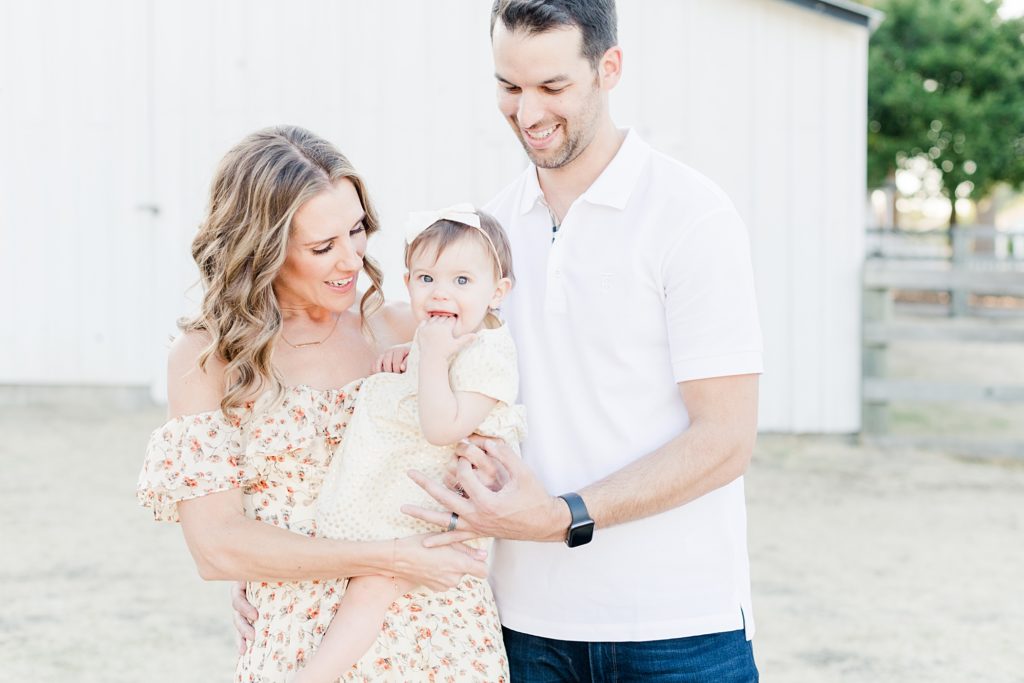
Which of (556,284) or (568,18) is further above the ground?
(568,18)

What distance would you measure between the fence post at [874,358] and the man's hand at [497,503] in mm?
6450

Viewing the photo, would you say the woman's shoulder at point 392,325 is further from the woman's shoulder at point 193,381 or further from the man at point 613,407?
the woman's shoulder at point 193,381

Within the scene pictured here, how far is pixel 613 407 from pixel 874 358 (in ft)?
21.0

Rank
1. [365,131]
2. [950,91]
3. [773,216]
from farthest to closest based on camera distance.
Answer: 1. [950,91]
2. [365,131]
3. [773,216]

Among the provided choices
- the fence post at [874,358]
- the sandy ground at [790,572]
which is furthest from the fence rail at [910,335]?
the sandy ground at [790,572]

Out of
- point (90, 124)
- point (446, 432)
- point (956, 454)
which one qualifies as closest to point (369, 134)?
point (90, 124)

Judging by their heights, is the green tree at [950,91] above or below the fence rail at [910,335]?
above

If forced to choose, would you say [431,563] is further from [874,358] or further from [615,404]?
[874,358]

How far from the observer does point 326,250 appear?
205 cm

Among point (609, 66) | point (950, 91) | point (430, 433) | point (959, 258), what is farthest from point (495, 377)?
point (950, 91)

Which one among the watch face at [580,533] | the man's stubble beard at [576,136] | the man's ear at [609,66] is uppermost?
the man's ear at [609,66]

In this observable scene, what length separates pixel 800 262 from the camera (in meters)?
8.11

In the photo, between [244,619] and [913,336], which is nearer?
[244,619]

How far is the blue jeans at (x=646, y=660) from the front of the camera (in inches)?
79.0
